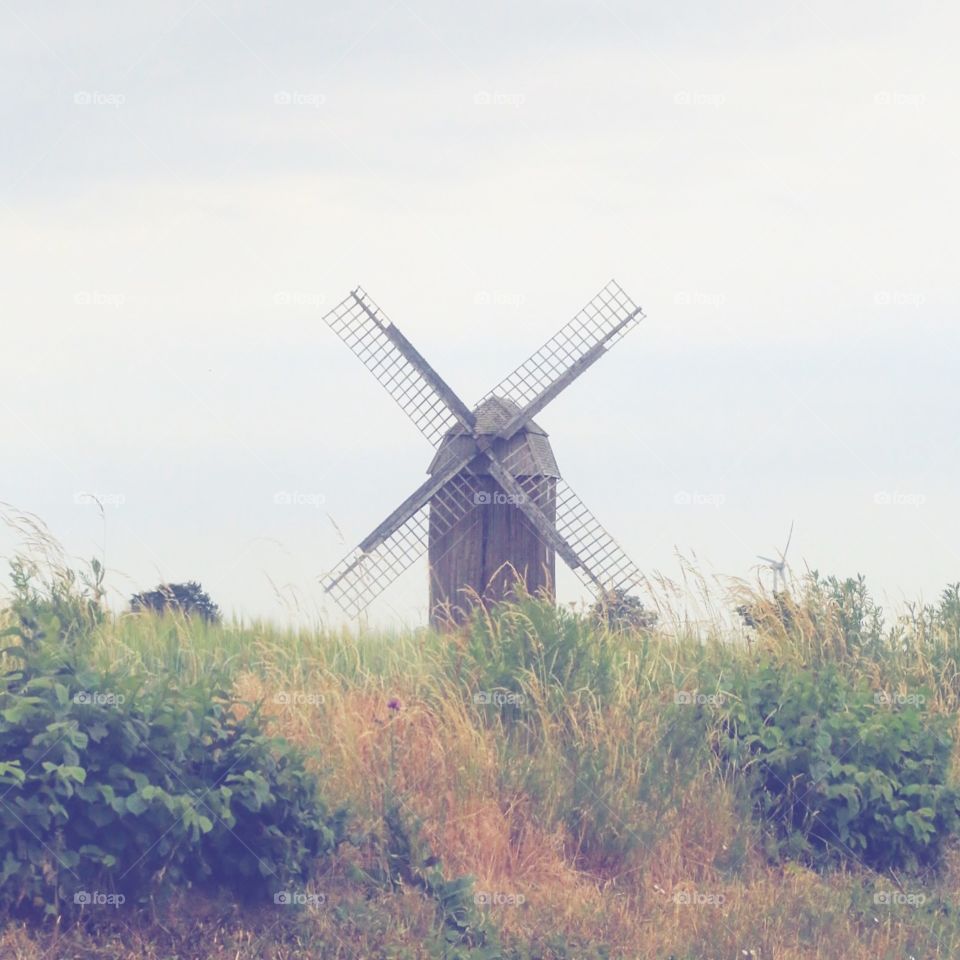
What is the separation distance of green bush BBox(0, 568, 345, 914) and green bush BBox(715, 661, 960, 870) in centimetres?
377

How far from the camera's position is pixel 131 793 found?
6.98m

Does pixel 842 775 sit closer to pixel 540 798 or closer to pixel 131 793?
pixel 540 798

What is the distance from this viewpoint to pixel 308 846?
765 cm

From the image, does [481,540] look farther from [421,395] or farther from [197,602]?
[197,602]

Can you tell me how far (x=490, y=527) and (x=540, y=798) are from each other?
7.68 m

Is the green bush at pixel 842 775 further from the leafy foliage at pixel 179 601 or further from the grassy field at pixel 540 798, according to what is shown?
the leafy foliage at pixel 179 601

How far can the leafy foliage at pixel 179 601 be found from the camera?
1273cm

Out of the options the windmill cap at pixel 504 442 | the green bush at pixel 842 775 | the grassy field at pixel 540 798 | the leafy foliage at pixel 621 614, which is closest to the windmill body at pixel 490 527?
the windmill cap at pixel 504 442

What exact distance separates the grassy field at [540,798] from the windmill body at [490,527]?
13.3 ft

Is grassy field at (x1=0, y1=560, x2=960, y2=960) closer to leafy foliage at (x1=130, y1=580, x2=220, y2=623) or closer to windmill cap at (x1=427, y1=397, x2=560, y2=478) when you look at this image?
leafy foliage at (x1=130, y1=580, x2=220, y2=623)

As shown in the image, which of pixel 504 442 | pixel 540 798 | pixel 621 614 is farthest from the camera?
pixel 504 442

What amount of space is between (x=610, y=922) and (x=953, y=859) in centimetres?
352

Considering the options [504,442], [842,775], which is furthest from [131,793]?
[504,442]

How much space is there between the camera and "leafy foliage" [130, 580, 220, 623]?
501 inches
